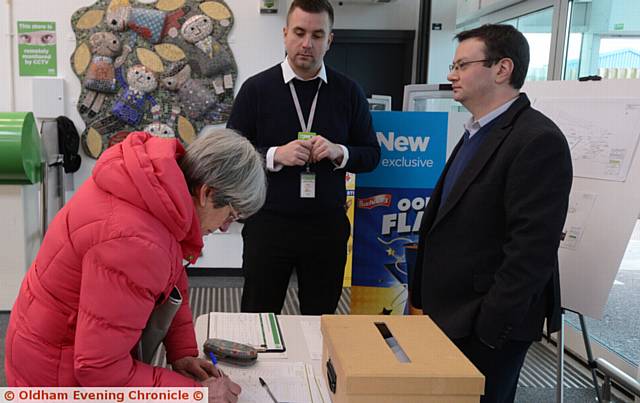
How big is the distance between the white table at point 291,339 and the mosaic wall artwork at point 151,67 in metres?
2.75

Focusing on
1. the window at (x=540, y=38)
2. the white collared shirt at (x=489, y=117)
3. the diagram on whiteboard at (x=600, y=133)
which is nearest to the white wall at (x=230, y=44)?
the window at (x=540, y=38)

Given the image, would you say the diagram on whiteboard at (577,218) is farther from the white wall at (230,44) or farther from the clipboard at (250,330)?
the white wall at (230,44)

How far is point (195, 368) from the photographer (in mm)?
1259

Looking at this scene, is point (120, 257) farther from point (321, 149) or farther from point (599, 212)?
point (599, 212)

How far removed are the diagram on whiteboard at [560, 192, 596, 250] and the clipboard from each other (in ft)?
4.28

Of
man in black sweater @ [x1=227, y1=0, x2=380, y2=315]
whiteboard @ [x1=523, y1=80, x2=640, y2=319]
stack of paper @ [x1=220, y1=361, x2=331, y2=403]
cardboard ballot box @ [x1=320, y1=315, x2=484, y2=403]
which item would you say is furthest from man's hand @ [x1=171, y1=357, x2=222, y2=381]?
whiteboard @ [x1=523, y1=80, x2=640, y2=319]

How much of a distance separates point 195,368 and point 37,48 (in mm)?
3774

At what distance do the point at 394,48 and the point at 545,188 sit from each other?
4.06 meters

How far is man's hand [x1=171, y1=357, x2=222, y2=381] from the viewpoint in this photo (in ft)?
4.10

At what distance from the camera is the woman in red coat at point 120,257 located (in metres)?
0.97

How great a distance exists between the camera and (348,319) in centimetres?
119

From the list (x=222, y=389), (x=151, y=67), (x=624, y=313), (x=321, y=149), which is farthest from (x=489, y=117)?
(x=151, y=67)

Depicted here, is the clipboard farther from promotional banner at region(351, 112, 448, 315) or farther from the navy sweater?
promotional banner at region(351, 112, 448, 315)

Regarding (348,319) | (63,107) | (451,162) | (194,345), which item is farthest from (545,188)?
(63,107)
